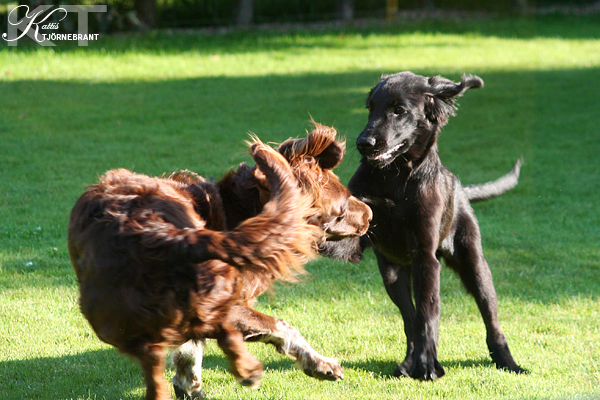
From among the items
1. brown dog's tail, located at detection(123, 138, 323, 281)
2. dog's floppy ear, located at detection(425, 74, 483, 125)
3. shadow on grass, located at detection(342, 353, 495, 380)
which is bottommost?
shadow on grass, located at detection(342, 353, 495, 380)

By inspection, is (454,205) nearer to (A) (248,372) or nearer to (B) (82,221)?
(A) (248,372)

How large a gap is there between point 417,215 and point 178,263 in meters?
1.92

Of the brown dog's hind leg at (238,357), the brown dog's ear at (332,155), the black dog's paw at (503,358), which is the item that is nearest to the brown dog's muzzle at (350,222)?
the brown dog's ear at (332,155)

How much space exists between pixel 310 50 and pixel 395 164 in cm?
1450

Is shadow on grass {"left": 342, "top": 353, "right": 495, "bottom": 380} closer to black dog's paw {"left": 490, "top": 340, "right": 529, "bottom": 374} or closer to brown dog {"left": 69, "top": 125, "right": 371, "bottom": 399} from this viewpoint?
black dog's paw {"left": 490, "top": 340, "right": 529, "bottom": 374}

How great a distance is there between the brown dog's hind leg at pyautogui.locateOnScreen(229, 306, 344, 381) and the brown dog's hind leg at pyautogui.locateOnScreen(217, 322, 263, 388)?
0.34 ft

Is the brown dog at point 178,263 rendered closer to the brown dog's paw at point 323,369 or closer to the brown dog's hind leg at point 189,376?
the brown dog's paw at point 323,369

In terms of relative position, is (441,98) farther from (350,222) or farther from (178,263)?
(178,263)

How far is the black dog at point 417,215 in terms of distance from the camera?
418cm

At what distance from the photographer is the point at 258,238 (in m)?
2.78

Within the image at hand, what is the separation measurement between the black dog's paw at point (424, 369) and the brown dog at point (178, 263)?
3.62ft

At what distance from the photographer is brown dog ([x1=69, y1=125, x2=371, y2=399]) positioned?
283 cm

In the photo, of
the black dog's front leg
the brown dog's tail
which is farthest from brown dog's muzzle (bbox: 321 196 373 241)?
the brown dog's tail

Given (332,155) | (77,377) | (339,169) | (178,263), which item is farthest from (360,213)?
(339,169)
